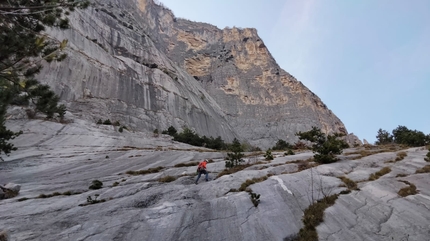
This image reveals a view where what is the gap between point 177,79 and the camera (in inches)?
2741

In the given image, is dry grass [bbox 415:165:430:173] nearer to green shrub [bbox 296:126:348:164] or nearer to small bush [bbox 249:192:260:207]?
green shrub [bbox 296:126:348:164]

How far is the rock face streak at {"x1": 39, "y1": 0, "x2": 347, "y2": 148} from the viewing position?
48312 millimetres

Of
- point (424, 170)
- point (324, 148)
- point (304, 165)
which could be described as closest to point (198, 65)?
point (324, 148)

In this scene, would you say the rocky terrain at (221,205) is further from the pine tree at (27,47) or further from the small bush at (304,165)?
the pine tree at (27,47)

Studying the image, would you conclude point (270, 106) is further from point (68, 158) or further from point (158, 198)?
point (158, 198)

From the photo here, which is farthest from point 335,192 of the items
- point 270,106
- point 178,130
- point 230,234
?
point 270,106

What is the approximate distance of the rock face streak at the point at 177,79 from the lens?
48.3 meters

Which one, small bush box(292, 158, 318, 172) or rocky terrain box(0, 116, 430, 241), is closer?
rocky terrain box(0, 116, 430, 241)

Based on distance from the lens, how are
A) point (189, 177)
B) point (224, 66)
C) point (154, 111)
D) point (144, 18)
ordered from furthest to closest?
point (144, 18)
point (224, 66)
point (154, 111)
point (189, 177)

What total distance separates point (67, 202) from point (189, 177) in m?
6.01

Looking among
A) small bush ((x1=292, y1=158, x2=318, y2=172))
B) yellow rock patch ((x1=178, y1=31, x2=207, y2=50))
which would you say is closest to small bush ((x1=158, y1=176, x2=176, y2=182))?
small bush ((x1=292, y1=158, x2=318, y2=172))

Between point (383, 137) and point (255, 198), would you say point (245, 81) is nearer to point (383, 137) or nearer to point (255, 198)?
point (383, 137)

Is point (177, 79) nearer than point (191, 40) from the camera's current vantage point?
Yes

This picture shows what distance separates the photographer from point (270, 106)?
9075cm
